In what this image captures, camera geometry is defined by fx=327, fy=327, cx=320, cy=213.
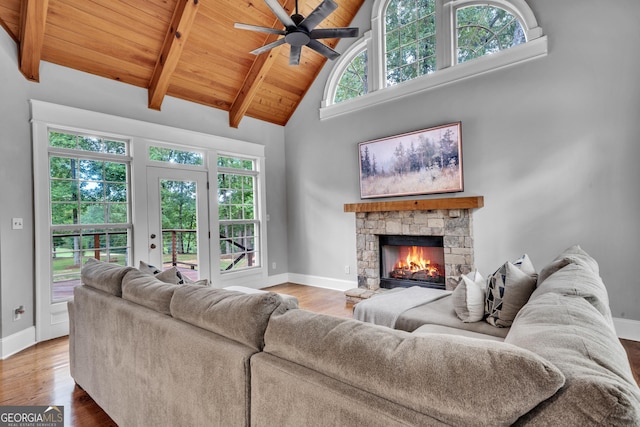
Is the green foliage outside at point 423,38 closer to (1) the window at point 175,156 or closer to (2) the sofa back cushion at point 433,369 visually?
(1) the window at point 175,156

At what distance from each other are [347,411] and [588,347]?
1.91 feet

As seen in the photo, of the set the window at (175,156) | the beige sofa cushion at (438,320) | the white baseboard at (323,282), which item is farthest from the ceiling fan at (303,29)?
the white baseboard at (323,282)

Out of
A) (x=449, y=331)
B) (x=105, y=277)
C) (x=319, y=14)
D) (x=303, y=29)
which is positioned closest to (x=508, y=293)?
(x=449, y=331)

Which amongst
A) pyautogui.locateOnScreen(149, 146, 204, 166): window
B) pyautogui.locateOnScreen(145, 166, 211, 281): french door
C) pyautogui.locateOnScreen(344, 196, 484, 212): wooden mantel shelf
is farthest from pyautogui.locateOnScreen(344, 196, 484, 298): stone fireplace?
pyautogui.locateOnScreen(149, 146, 204, 166): window

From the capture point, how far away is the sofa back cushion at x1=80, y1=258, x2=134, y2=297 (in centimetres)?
199

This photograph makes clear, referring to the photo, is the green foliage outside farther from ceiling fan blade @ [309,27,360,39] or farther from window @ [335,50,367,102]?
ceiling fan blade @ [309,27,360,39]

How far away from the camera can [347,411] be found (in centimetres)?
83

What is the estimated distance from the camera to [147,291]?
170cm

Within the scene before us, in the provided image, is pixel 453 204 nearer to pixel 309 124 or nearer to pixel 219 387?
pixel 309 124

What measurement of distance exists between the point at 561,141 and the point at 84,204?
5314 mm

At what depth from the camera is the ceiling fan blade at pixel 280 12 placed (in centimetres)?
275

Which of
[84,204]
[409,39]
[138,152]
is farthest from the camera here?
[409,39]

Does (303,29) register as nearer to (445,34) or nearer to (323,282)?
(445,34)

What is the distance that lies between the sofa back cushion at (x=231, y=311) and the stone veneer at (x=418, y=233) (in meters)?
3.24
